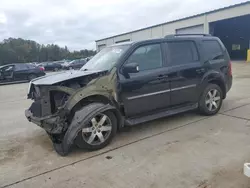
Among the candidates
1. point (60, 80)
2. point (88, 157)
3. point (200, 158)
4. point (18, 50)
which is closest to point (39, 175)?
point (88, 157)

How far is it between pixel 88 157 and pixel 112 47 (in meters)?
2.41

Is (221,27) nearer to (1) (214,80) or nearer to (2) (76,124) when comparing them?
(1) (214,80)

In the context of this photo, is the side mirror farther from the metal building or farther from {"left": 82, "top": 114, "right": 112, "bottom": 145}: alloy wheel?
the metal building

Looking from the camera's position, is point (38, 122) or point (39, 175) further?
point (38, 122)

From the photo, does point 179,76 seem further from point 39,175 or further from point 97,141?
point 39,175

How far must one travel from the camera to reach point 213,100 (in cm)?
536

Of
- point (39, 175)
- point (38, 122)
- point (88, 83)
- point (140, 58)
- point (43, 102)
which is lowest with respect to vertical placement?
point (39, 175)

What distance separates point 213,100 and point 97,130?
2924 millimetres

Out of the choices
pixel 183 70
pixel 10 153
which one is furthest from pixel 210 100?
pixel 10 153

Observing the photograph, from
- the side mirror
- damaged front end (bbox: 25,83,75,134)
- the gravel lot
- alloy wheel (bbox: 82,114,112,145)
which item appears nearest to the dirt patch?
the gravel lot

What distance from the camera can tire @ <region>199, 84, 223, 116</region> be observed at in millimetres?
5188

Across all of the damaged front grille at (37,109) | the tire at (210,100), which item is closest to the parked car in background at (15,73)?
the damaged front grille at (37,109)

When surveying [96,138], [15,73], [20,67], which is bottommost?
[96,138]

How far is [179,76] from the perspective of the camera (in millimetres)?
4750
